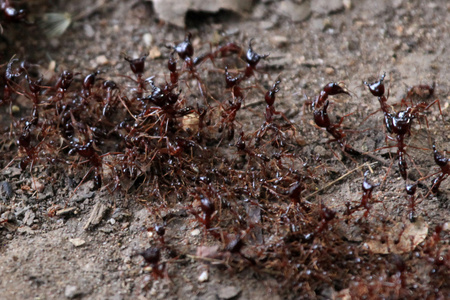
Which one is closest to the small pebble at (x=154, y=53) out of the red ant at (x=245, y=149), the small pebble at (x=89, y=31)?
the small pebble at (x=89, y=31)

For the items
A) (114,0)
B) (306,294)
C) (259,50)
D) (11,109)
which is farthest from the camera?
(114,0)

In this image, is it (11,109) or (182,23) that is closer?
(11,109)

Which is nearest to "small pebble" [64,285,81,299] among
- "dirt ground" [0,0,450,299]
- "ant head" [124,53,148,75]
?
"dirt ground" [0,0,450,299]

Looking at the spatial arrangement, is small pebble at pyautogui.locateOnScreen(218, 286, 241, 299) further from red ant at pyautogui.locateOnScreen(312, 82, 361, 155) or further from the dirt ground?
red ant at pyautogui.locateOnScreen(312, 82, 361, 155)

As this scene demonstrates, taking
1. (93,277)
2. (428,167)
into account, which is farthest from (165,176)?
(428,167)

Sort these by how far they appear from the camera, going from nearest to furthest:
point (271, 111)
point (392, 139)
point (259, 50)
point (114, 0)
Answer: point (392, 139)
point (271, 111)
point (259, 50)
point (114, 0)

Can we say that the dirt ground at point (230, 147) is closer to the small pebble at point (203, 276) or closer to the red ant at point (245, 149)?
the small pebble at point (203, 276)

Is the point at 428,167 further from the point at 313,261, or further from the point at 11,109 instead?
the point at 11,109
